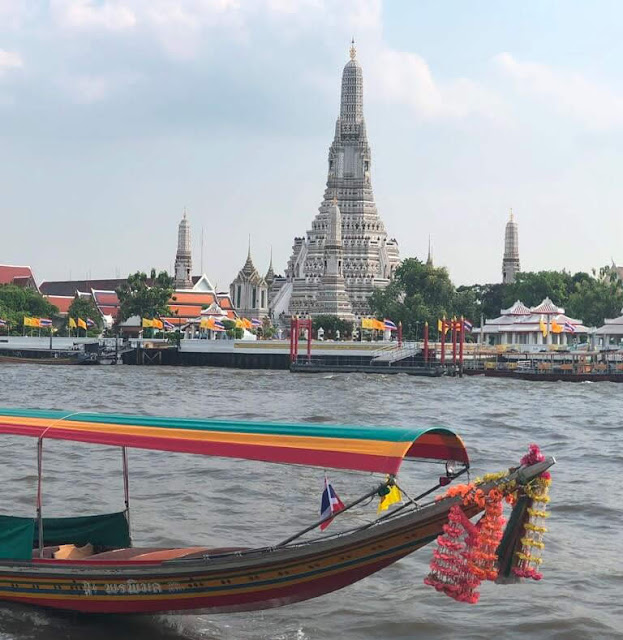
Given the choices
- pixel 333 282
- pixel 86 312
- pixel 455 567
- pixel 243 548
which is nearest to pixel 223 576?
pixel 243 548

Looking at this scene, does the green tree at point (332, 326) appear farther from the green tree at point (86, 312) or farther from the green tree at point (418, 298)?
the green tree at point (86, 312)

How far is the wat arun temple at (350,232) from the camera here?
116 metres

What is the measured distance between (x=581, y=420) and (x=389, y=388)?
64.5ft

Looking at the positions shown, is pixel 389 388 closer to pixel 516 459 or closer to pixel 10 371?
pixel 10 371

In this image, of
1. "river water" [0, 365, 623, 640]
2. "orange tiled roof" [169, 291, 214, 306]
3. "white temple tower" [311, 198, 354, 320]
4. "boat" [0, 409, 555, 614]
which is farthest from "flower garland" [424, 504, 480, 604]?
"orange tiled roof" [169, 291, 214, 306]

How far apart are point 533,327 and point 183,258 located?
52.1m

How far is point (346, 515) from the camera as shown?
1631 cm

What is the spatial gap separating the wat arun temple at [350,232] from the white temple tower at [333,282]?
0.97 meters

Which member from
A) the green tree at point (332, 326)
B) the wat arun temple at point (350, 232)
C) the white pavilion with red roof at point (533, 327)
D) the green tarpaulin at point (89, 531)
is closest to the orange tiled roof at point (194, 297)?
the wat arun temple at point (350, 232)

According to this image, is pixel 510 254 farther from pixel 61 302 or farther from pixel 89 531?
pixel 89 531

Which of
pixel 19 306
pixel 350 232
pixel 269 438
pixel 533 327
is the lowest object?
pixel 269 438

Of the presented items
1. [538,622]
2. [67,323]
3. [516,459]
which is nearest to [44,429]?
[538,622]

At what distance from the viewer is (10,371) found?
66500 mm

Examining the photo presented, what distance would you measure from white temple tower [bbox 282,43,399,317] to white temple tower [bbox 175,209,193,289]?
37.6 feet
